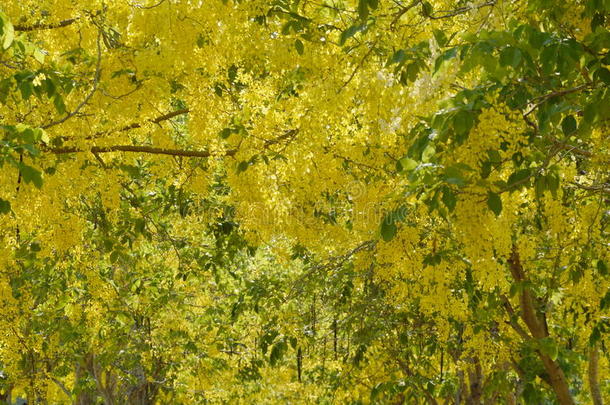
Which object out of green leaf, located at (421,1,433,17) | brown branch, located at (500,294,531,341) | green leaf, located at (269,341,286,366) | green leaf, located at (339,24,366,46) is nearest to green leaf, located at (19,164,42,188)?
green leaf, located at (339,24,366,46)

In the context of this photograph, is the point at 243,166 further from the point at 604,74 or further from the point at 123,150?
the point at 604,74

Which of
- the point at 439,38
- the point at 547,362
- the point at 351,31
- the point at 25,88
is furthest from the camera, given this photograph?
the point at 547,362

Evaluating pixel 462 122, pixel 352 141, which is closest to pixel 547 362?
pixel 352 141

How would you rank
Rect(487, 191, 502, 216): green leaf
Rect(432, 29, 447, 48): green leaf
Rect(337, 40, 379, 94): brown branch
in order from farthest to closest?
Rect(337, 40, 379, 94): brown branch → Rect(432, 29, 447, 48): green leaf → Rect(487, 191, 502, 216): green leaf

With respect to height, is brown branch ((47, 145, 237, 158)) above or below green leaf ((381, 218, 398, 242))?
above

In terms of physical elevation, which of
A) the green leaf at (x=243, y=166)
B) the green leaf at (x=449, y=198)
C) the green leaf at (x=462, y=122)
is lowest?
the green leaf at (x=449, y=198)

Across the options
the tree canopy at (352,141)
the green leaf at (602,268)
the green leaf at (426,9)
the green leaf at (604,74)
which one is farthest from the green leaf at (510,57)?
the green leaf at (602,268)

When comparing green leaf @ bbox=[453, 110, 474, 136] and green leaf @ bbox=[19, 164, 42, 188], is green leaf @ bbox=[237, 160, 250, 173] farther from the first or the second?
green leaf @ bbox=[453, 110, 474, 136]

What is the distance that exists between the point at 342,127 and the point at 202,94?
0.90 meters

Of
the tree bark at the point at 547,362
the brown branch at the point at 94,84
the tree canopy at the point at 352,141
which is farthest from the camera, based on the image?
the tree bark at the point at 547,362

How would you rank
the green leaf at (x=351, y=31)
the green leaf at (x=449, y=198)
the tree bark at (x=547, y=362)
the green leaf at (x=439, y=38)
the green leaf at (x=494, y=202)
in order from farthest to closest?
the tree bark at (x=547, y=362) → the green leaf at (x=351, y=31) → the green leaf at (x=439, y=38) → the green leaf at (x=494, y=202) → the green leaf at (x=449, y=198)

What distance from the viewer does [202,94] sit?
4801mm

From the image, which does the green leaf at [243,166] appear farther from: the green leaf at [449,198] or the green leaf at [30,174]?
the green leaf at [449,198]

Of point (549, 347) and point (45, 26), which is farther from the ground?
point (45, 26)
